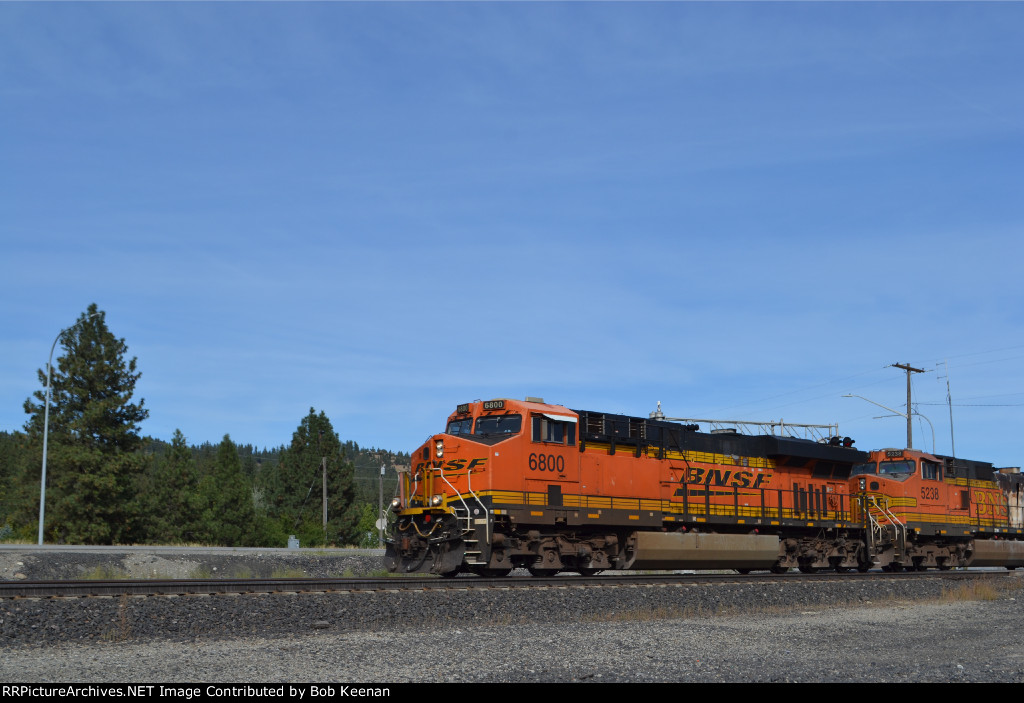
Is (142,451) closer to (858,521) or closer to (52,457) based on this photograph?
(52,457)

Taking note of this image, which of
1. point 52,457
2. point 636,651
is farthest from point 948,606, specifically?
point 52,457

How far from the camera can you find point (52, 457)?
1877 inches

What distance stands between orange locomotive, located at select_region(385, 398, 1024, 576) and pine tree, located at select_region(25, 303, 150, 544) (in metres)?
32.4

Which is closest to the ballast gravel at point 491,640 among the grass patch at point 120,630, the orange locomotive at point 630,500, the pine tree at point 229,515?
the grass patch at point 120,630

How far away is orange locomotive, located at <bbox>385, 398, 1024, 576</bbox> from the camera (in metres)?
19.6

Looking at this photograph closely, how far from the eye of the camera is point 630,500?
860 inches

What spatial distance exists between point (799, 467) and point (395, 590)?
1579cm

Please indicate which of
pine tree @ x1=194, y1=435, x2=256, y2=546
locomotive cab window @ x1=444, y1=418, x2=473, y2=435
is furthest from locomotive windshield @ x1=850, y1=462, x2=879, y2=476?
Answer: pine tree @ x1=194, y1=435, x2=256, y2=546

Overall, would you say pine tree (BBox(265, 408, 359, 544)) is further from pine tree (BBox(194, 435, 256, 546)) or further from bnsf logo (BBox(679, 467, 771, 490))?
bnsf logo (BBox(679, 467, 771, 490))

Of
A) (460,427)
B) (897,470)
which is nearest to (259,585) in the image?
(460,427)

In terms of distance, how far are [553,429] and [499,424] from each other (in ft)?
4.03

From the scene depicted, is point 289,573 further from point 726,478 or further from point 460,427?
point 726,478

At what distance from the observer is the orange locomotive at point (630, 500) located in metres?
19.6
